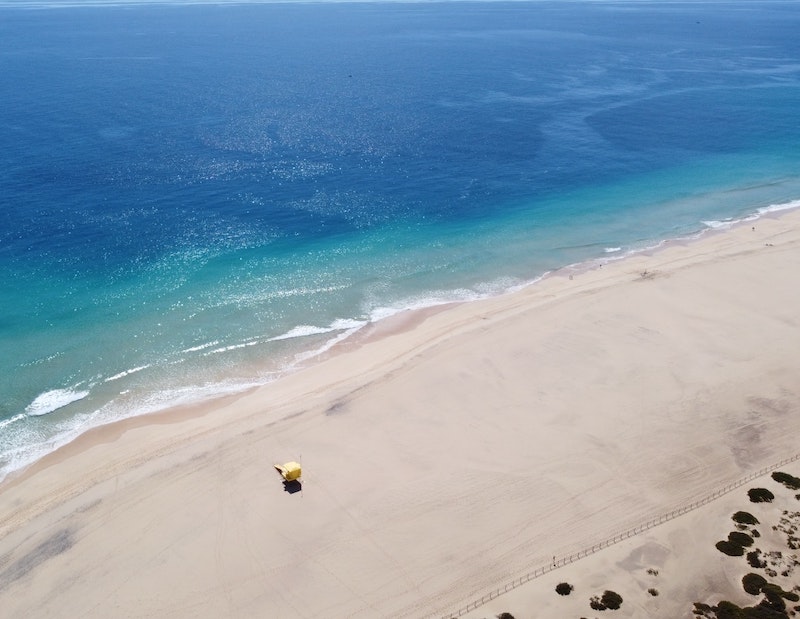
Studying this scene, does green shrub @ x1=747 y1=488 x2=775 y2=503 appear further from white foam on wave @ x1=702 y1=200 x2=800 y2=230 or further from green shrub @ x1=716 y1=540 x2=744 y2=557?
white foam on wave @ x1=702 y1=200 x2=800 y2=230

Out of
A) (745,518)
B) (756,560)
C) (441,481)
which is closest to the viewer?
(756,560)

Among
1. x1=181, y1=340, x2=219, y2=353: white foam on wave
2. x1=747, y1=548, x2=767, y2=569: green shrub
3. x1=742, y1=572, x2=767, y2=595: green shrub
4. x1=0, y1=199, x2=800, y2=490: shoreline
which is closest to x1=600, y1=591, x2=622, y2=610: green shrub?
x1=742, y1=572, x2=767, y2=595: green shrub

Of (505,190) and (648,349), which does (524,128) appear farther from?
(648,349)

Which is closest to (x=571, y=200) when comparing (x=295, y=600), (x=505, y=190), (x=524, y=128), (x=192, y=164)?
(x=505, y=190)

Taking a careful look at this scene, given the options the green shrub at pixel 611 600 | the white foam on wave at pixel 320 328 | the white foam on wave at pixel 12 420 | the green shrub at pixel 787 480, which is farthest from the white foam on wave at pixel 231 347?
the green shrub at pixel 787 480

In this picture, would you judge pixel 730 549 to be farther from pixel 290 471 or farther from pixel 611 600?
pixel 290 471

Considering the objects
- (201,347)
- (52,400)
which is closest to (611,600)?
(201,347)
